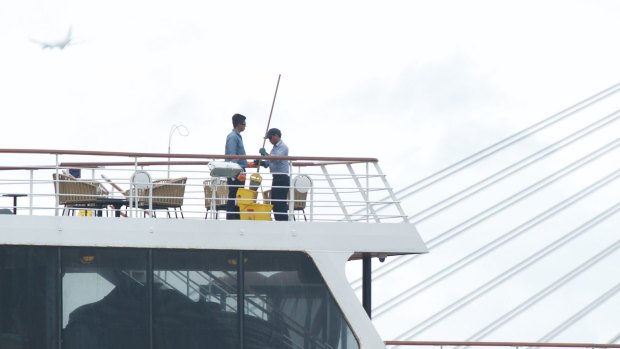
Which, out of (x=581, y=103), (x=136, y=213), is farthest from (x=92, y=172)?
(x=581, y=103)

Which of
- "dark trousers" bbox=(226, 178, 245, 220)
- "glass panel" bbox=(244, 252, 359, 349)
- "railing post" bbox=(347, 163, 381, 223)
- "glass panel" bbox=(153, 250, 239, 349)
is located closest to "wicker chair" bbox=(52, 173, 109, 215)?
"glass panel" bbox=(153, 250, 239, 349)

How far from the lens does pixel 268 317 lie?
15.5 meters

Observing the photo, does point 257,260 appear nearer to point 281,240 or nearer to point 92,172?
point 281,240

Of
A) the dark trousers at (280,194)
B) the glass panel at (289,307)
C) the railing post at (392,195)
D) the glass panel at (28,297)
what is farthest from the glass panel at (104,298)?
the railing post at (392,195)

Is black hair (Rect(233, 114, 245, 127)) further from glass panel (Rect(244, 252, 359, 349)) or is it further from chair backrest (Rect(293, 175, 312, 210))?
glass panel (Rect(244, 252, 359, 349))

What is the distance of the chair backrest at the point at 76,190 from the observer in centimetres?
1573

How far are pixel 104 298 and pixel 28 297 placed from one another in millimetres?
797

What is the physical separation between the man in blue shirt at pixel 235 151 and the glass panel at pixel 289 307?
877mm

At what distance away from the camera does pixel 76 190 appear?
1584cm

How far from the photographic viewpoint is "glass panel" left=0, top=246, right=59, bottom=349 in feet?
48.8

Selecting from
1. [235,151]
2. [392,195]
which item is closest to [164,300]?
[235,151]

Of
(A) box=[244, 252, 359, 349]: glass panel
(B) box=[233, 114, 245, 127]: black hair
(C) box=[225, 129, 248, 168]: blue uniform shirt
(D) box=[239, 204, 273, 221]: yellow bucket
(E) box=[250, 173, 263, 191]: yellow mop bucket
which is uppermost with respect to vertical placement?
(B) box=[233, 114, 245, 127]: black hair

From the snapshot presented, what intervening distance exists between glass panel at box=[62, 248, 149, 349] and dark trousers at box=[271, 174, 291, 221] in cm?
185

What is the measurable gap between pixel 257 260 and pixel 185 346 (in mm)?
1217
